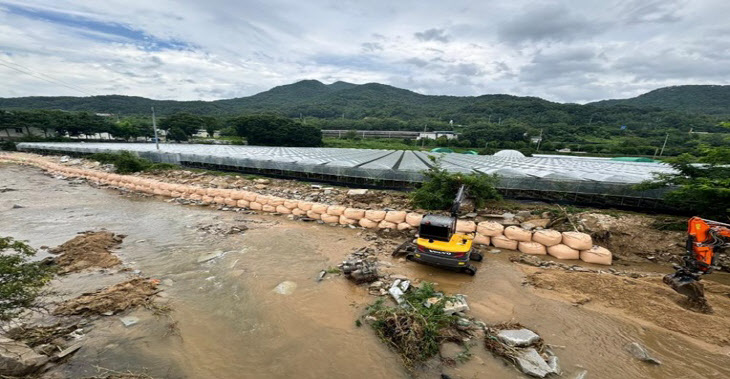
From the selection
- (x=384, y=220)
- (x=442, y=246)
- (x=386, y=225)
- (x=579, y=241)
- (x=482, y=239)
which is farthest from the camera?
(x=384, y=220)

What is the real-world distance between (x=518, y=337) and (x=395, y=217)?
6058 millimetres

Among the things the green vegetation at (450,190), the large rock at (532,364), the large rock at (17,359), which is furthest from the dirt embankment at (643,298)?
the large rock at (17,359)

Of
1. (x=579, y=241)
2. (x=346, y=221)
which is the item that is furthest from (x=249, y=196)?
(x=579, y=241)

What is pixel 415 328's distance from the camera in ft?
16.4

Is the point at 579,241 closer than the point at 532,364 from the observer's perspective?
No

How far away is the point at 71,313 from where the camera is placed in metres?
5.80

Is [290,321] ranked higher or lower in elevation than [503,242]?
lower

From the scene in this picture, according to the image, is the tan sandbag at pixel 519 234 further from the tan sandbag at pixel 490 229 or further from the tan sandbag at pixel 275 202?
the tan sandbag at pixel 275 202

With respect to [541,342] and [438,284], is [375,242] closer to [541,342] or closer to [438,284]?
[438,284]

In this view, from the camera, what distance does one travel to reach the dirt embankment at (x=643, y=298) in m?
5.67

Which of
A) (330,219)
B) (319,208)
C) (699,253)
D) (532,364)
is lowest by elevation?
(532,364)

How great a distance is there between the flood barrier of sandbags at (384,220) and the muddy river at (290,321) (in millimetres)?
987

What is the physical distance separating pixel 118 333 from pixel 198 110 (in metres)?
102

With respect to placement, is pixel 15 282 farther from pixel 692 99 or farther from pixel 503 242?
pixel 692 99
